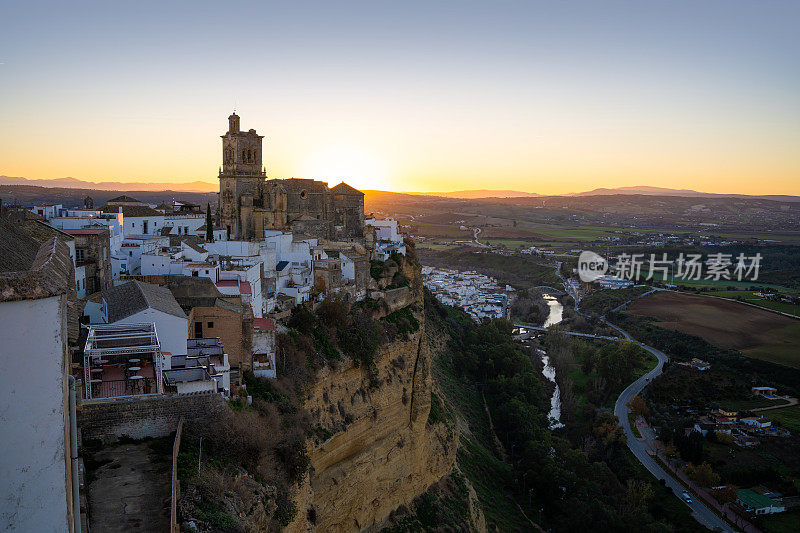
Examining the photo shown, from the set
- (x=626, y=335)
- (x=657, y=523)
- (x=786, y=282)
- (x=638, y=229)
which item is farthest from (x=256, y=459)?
(x=638, y=229)

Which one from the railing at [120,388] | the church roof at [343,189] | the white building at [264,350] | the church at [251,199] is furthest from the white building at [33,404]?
the church roof at [343,189]

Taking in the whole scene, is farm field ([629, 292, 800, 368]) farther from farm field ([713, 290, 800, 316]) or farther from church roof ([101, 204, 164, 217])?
church roof ([101, 204, 164, 217])

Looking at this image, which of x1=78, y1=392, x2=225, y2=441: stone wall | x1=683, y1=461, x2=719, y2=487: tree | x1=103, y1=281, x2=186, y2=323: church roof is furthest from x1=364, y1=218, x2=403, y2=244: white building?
x1=78, y1=392, x2=225, y2=441: stone wall

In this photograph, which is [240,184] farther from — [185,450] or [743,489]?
[743,489]

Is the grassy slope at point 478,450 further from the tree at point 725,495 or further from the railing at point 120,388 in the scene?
the railing at point 120,388

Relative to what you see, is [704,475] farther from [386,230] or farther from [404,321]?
[386,230]

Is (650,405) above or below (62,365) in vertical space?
below
